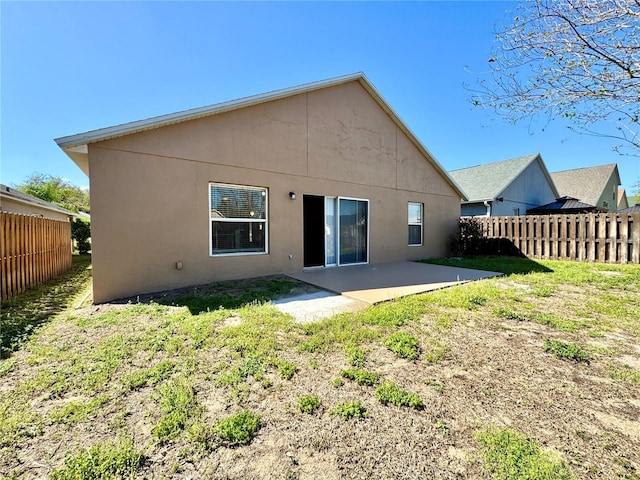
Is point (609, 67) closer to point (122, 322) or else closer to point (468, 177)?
point (122, 322)

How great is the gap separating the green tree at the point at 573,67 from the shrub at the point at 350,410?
173 inches

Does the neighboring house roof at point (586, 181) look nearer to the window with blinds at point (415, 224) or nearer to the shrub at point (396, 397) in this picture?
the window with blinds at point (415, 224)

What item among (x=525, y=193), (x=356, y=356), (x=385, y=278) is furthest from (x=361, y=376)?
(x=525, y=193)

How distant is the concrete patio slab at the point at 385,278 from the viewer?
17.7ft

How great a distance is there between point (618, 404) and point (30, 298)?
29.1ft

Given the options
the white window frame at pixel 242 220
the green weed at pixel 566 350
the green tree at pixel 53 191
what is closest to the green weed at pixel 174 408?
the green weed at pixel 566 350

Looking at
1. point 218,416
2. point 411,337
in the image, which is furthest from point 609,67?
point 218,416

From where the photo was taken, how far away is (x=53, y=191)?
79.5 feet

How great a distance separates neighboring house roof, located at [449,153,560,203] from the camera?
16.4 m

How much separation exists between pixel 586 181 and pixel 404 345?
28.6 meters

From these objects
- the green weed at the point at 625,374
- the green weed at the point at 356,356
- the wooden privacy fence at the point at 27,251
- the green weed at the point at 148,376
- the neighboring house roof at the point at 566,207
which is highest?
the neighboring house roof at the point at 566,207

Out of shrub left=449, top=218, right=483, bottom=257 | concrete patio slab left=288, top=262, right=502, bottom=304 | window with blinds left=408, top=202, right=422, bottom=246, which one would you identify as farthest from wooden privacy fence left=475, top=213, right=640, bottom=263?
concrete patio slab left=288, top=262, right=502, bottom=304

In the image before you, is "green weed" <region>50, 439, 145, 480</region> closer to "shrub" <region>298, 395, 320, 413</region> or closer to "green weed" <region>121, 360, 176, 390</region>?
"green weed" <region>121, 360, 176, 390</region>

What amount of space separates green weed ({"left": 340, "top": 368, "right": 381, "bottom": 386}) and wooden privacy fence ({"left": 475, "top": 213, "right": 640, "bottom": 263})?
423 inches
